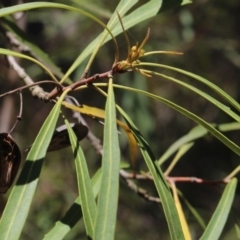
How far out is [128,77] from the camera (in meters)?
2.22

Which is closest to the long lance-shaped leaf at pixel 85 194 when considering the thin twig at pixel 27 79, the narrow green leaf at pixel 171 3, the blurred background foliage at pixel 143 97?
the thin twig at pixel 27 79

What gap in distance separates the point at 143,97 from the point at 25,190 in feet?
5.06

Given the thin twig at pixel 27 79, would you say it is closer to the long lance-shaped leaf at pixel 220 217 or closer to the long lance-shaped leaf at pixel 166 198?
the long lance-shaped leaf at pixel 166 198

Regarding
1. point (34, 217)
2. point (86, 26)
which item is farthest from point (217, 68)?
point (34, 217)

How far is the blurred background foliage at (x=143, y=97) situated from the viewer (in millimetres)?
2184

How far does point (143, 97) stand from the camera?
2223mm

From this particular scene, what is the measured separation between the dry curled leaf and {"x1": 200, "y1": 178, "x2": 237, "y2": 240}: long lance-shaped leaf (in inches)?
11.1

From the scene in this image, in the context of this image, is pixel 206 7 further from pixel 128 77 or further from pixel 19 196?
pixel 19 196

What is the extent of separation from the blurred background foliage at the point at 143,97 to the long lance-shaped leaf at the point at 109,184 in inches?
48.1

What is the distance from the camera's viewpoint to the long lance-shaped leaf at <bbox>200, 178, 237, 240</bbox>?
854 mm

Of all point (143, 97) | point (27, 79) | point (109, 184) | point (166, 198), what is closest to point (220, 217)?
point (166, 198)

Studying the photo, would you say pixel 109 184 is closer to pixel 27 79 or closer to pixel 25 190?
pixel 25 190

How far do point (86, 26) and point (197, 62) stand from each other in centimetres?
49

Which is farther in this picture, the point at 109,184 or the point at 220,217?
the point at 220,217
